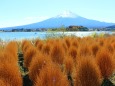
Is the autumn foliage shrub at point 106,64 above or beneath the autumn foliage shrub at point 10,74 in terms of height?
beneath

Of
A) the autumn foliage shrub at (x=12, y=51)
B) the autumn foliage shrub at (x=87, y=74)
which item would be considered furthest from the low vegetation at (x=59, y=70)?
the autumn foliage shrub at (x=12, y=51)

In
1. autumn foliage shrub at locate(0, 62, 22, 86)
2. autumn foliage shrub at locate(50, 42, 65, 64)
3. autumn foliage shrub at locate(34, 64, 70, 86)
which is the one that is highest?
autumn foliage shrub at locate(34, 64, 70, 86)

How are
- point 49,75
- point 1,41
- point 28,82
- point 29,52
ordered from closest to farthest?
point 49,75 < point 28,82 < point 29,52 < point 1,41

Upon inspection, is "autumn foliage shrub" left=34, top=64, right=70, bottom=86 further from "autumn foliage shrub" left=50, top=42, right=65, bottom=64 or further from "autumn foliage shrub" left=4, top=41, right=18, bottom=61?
"autumn foliage shrub" left=50, top=42, right=65, bottom=64

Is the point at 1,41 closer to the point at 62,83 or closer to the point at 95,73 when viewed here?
the point at 95,73

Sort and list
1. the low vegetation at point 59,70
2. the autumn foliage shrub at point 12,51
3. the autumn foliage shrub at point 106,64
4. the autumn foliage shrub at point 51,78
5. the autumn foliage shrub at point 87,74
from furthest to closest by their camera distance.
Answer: the autumn foliage shrub at point 12,51 → the autumn foliage shrub at point 106,64 → the autumn foliage shrub at point 87,74 → the low vegetation at point 59,70 → the autumn foliage shrub at point 51,78

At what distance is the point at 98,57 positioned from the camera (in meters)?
8.47

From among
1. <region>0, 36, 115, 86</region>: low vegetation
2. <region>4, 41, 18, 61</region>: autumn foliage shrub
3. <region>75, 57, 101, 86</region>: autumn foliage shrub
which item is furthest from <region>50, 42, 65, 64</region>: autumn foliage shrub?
<region>75, 57, 101, 86</region>: autumn foliage shrub

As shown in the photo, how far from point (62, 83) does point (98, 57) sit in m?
4.12

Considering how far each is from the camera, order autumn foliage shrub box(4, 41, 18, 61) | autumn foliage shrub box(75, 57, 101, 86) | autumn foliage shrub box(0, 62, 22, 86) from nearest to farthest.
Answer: autumn foliage shrub box(0, 62, 22, 86)
autumn foliage shrub box(75, 57, 101, 86)
autumn foliage shrub box(4, 41, 18, 61)

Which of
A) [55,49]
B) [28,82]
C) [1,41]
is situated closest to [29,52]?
[55,49]

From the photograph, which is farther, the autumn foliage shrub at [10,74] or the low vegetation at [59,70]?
the autumn foliage shrub at [10,74]

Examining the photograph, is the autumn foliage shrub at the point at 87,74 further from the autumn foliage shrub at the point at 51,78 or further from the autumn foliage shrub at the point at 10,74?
the autumn foliage shrub at the point at 51,78

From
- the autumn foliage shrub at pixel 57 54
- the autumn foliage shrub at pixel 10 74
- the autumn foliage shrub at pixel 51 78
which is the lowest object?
the autumn foliage shrub at pixel 57 54
